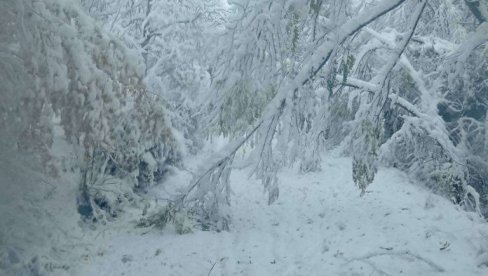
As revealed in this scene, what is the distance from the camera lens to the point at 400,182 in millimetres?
12227

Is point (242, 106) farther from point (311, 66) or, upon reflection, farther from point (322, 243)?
point (322, 243)

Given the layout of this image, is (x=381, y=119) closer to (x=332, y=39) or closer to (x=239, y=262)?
(x=332, y=39)

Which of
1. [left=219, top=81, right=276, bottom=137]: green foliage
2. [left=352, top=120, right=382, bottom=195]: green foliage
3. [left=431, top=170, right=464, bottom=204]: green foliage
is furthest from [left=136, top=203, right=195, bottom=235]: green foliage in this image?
[left=431, top=170, right=464, bottom=204]: green foliage

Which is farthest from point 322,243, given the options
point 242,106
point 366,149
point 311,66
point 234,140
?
point 311,66

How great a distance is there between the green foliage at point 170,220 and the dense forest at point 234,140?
4 cm

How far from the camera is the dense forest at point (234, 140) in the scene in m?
4.17

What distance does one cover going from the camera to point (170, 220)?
28.8ft

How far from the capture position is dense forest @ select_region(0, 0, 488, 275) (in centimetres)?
417

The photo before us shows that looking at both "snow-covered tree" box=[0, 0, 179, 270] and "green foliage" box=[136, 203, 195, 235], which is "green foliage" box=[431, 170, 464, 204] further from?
"snow-covered tree" box=[0, 0, 179, 270]

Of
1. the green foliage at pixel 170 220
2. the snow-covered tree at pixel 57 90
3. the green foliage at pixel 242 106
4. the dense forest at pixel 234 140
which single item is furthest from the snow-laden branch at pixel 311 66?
the snow-covered tree at pixel 57 90

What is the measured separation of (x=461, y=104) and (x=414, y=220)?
4.05 meters

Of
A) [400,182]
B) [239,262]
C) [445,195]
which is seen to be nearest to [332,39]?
[239,262]

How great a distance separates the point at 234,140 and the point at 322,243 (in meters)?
2.64

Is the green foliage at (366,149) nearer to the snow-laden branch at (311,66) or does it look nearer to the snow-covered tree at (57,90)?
the snow-laden branch at (311,66)
